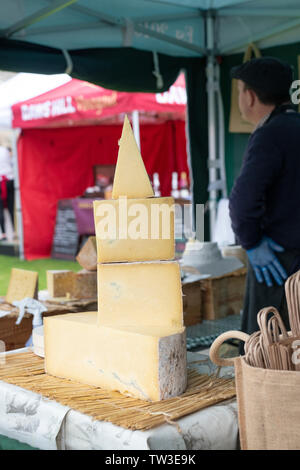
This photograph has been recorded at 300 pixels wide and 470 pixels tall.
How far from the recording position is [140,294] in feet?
4.42

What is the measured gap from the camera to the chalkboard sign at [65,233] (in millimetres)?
7852

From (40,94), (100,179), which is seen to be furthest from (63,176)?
(40,94)

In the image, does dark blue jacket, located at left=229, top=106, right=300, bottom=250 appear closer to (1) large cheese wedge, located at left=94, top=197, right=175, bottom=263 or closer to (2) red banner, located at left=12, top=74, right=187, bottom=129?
(1) large cheese wedge, located at left=94, top=197, right=175, bottom=263

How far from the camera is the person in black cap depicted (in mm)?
1982

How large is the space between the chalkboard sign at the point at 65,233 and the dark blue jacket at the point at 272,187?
5.91 metres

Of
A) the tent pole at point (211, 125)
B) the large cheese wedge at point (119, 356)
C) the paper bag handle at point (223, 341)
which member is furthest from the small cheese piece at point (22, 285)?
the tent pole at point (211, 125)

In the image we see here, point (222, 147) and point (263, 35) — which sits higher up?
point (263, 35)

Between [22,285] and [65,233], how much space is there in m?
5.44

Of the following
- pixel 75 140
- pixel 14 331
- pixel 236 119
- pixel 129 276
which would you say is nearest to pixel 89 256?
pixel 14 331

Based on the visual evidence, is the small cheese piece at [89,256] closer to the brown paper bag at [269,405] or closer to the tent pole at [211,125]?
the brown paper bag at [269,405]

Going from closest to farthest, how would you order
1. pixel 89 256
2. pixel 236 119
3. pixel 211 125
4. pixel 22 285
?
pixel 22 285
pixel 89 256
pixel 236 119
pixel 211 125

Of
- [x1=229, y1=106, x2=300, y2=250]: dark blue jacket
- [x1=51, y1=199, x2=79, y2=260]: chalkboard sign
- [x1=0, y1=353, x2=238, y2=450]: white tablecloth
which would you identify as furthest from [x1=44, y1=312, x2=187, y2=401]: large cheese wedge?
[x1=51, y1=199, x2=79, y2=260]: chalkboard sign

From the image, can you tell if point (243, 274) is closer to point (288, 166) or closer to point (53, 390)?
point (288, 166)

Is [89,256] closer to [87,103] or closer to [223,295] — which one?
[223,295]
